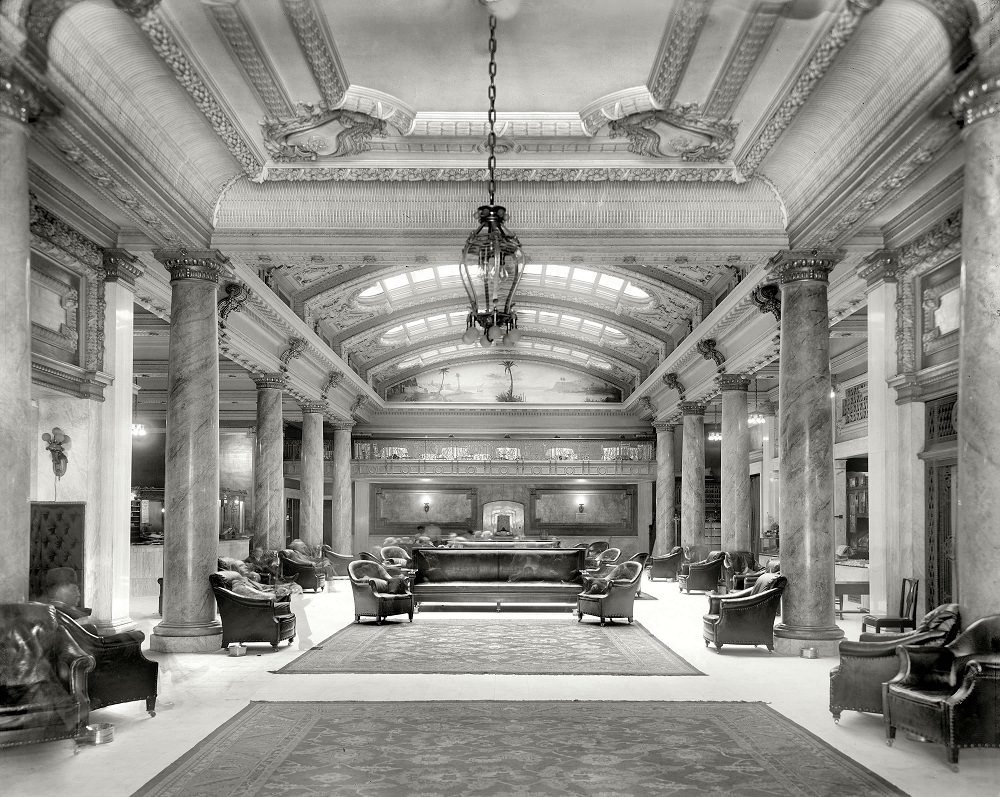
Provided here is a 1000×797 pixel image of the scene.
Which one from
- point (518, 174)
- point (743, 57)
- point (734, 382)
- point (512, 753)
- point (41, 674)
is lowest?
point (512, 753)

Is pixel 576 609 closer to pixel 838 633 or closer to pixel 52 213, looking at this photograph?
pixel 838 633

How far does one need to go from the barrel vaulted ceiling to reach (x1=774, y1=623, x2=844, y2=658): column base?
396 cm

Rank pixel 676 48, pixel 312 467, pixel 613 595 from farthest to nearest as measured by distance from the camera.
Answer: pixel 312 467
pixel 613 595
pixel 676 48

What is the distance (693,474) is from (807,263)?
11.7 metres

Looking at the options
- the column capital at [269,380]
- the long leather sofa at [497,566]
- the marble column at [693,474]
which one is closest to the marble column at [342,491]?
the column capital at [269,380]

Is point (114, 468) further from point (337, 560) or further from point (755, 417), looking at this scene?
point (755, 417)

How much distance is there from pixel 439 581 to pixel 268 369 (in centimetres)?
500

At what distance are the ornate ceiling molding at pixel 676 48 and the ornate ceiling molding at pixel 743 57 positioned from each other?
1.03 feet

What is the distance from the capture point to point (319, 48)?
22.9 feet

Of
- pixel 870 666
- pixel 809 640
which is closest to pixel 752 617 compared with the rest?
pixel 809 640

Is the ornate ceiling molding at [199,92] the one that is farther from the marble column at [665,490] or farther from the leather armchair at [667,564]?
the marble column at [665,490]

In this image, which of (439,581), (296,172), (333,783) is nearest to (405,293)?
(439,581)

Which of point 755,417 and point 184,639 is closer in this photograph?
point 184,639

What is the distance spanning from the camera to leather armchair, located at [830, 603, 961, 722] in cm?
615
